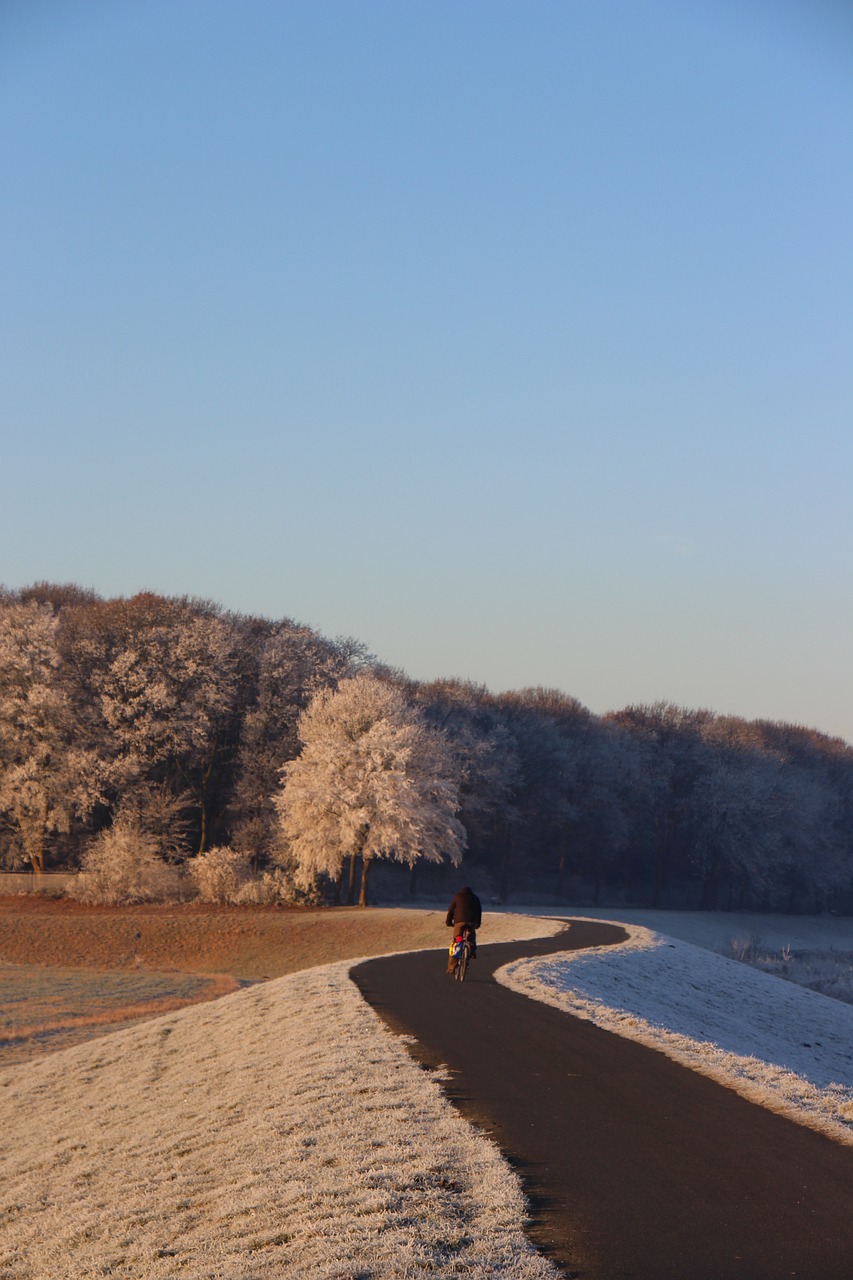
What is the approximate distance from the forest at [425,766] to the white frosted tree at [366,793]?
2.60ft

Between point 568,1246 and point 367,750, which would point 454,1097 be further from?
point 367,750

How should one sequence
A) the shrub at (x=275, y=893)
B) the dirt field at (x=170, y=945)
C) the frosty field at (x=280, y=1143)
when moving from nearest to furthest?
the frosty field at (x=280, y=1143) → the dirt field at (x=170, y=945) → the shrub at (x=275, y=893)

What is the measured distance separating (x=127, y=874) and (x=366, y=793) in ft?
47.7

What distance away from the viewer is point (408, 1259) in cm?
779

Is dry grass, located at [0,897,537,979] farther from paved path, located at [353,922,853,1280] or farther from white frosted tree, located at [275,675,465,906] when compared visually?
paved path, located at [353,922,853,1280]

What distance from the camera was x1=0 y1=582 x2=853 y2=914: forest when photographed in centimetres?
6400

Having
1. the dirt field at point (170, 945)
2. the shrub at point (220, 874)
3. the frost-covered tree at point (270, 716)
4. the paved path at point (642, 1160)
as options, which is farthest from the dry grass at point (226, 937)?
the paved path at point (642, 1160)

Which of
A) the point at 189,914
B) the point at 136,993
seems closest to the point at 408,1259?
the point at 136,993

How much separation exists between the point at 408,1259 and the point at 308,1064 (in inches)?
325

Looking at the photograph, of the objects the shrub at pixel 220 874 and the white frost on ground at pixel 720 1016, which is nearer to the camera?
the white frost on ground at pixel 720 1016

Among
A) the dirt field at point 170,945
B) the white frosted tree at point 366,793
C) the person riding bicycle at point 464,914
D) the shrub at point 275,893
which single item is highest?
the white frosted tree at point 366,793

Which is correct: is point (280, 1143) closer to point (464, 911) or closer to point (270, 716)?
point (464, 911)

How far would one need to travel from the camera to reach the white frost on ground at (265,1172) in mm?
8250

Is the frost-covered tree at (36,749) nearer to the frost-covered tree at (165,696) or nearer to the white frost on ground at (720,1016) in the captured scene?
the frost-covered tree at (165,696)
